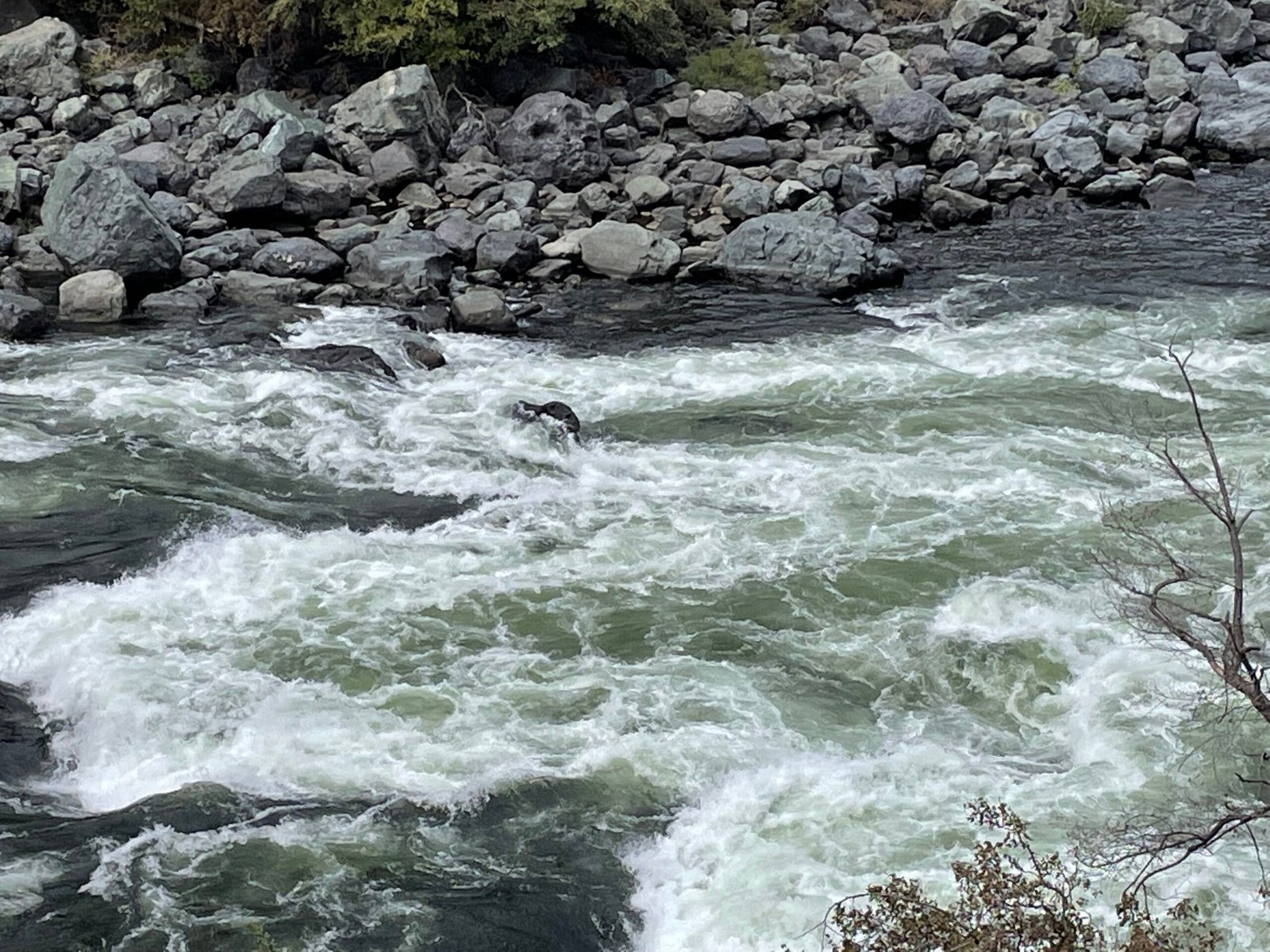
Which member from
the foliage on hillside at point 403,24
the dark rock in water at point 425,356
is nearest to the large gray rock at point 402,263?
the dark rock in water at point 425,356

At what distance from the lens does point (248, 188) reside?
20.4m

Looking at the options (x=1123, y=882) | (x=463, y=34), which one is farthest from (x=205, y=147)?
(x=1123, y=882)

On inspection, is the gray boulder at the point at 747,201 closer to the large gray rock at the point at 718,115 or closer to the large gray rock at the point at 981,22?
the large gray rock at the point at 718,115

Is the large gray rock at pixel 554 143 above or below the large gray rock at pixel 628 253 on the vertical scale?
above

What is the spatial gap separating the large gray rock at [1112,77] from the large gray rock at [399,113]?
12427 mm

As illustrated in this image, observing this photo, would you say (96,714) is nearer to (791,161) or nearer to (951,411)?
(951,411)

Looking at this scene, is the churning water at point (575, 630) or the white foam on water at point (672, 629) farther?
the white foam on water at point (672, 629)

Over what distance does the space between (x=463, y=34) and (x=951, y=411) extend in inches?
539

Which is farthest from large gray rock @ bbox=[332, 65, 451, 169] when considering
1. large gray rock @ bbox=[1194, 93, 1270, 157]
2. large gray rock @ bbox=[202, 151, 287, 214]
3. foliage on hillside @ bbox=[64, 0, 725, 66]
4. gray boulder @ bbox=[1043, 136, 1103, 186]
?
large gray rock @ bbox=[1194, 93, 1270, 157]

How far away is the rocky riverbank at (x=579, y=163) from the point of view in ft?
61.1

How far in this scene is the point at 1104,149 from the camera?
78.0ft

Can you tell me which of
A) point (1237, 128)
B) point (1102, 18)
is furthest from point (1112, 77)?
point (1102, 18)

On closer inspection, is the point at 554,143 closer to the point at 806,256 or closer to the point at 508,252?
the point at 508,252

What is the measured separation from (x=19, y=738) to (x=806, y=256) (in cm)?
1254
